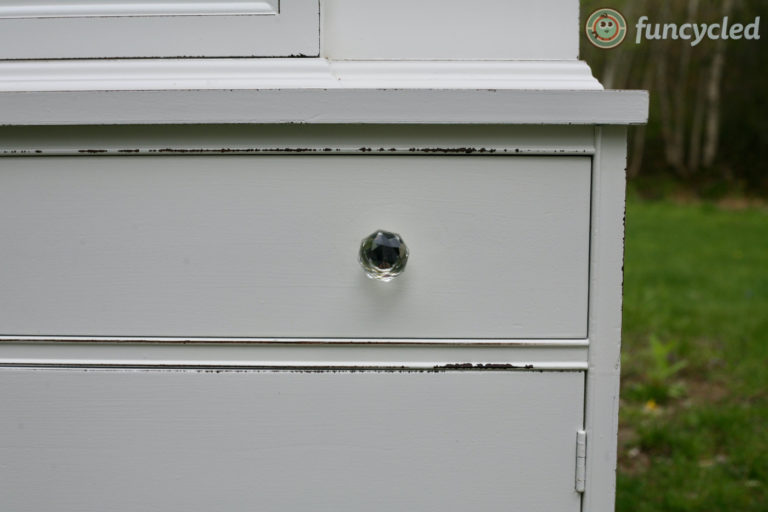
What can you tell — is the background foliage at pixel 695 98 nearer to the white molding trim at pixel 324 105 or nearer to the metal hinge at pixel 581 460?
the white molding trim at pixel 324 105

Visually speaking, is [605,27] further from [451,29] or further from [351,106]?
[351,106]

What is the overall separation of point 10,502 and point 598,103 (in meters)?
0.82

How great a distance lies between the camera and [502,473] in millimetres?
761

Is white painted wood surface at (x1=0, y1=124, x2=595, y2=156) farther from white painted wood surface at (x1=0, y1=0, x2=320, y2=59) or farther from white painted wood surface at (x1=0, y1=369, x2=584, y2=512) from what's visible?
white painted wood surface at (x1=0, y1=369, x2=584, y2=512)

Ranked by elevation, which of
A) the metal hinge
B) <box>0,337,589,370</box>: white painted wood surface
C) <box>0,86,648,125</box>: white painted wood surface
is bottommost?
the metal hinge

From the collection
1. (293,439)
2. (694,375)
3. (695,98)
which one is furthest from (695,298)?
(293,439)

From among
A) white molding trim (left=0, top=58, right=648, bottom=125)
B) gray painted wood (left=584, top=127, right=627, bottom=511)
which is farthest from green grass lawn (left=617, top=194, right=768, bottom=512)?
white molding trim (left=0, top=58, right=648, bottom=125)

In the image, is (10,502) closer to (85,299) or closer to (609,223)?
(85,299)

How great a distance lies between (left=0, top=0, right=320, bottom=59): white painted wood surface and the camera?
0.80m

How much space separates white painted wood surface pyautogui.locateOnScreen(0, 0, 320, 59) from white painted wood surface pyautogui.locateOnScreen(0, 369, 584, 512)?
39 cm

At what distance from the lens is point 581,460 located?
76 cm

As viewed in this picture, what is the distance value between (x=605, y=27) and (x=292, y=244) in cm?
51

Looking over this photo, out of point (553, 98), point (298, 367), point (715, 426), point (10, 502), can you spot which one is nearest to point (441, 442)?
point (298, 367)

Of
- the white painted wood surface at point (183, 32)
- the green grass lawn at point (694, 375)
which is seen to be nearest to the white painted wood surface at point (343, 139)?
the white painted wood surface at point (183, 32)
